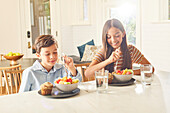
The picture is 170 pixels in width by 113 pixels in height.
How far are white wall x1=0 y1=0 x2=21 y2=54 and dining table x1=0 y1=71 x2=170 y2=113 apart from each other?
13.3ft

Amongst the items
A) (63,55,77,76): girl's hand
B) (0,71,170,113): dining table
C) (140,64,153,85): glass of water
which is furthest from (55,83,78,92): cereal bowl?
(140,64,153,85): glass of water

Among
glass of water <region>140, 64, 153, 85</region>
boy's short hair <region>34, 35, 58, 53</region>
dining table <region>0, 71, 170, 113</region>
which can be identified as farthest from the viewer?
boy's short hair <region>34, 35, 58, 53</region>

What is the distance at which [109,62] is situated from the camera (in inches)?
75.3

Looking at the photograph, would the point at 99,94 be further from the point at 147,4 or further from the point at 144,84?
the point at 147,4

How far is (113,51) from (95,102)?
65cm

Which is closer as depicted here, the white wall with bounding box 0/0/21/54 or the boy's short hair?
the boy's short hair

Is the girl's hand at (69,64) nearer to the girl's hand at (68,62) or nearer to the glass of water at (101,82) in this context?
the girl's hand at (68,62)

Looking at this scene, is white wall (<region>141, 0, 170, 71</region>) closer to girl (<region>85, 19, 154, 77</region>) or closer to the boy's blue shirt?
girl (<region>85, 19, 154, 77</region>)

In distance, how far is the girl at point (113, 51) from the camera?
1.88 m

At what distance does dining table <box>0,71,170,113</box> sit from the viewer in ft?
4.08

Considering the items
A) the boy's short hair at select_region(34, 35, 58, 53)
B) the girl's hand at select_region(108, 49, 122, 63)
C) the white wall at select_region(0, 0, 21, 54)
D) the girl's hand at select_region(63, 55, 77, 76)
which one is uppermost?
the white wall at select_region(0, 0, 21, 54)

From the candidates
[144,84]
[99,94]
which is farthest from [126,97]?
[144,84]

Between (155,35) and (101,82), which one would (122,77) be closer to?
(101,82)

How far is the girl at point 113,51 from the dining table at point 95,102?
0.96ft
